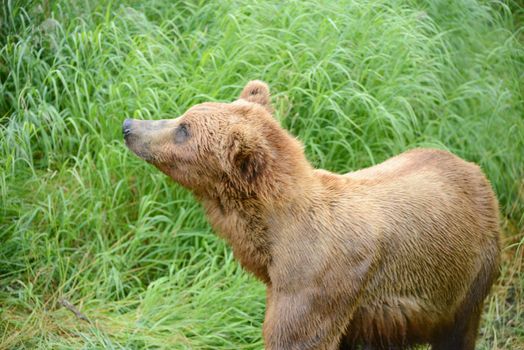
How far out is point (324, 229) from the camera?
4.39m

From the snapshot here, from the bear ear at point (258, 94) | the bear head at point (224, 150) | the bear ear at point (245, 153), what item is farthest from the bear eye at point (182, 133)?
the bear ear at point (258, 94)

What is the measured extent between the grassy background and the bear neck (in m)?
1.17

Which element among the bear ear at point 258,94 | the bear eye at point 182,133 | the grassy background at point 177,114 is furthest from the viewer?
the grassy background at point 177,114

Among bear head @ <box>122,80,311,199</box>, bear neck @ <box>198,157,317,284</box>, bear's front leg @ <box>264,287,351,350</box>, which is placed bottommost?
bear's front leg @ <box>264,287,351,350</box>

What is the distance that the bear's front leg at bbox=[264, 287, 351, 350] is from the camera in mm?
4242

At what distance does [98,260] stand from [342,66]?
2.35 meters

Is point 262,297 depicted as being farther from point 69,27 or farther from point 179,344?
point 69,27

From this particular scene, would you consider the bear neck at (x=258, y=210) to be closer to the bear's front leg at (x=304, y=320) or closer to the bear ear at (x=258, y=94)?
the bear's front leg at (x=304, y=320)

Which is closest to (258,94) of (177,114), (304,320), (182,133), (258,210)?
(182,133)

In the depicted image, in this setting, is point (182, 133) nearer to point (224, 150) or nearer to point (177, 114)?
point (224, 150)

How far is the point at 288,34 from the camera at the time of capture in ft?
22.0

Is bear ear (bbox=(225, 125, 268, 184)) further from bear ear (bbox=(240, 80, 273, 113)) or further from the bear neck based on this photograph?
bear ear (bbox=(240, 80, 273, 113))

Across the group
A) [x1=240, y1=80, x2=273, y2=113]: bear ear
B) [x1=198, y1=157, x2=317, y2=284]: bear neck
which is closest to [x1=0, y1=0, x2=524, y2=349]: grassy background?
[x1=198, y1=157, x2=317, y2=284]: bear neck

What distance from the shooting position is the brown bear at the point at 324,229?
14.1 feet
